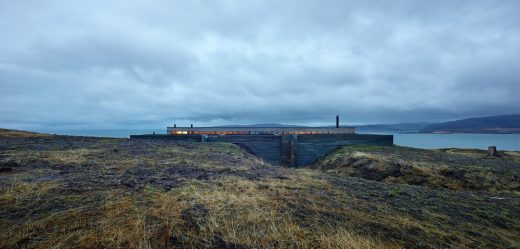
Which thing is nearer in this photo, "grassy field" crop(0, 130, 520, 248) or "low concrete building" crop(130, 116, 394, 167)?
"grassy field" crop(0, 130, 520, 248)

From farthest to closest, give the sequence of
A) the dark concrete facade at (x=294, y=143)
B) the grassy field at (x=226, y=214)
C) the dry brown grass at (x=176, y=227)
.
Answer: the dark concrete facade at (x=294, y=143) → the grassy field at (x=226, y=214) → the dry brown grass at (x=176, y=227)

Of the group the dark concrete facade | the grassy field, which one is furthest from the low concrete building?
the grassy field

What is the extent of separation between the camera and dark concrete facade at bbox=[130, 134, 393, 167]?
97.5 ft

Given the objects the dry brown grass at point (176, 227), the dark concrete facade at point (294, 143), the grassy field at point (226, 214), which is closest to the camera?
the dry brown grass at point (176, 227)

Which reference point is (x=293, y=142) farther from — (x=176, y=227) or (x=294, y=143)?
(x=176, y=227)

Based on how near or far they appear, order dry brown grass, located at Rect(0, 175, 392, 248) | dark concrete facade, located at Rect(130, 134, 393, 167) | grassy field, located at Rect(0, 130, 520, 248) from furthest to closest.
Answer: dark concrete facade, located at Rect(130, 134, 393, 167) → grassy field, located at Rect(0, 130, 520, 248) → dry brown grass, located at Rect(0, 175, 392, 248)

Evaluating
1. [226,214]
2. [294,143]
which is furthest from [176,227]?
[294,143]

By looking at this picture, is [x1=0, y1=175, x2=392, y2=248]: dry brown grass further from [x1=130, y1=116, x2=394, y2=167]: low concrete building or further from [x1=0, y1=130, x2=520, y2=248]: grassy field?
[x1=130, y1=116, x2=394, y2=167]: low concrete building

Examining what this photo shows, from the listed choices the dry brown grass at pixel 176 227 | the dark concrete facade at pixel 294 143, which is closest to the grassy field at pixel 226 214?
the dry brown grass at pixel 176 227

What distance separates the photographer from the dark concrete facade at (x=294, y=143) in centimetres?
2970

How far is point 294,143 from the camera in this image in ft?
98.3

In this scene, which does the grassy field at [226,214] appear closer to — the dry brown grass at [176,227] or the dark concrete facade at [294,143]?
the dry brown grass at [176,227]

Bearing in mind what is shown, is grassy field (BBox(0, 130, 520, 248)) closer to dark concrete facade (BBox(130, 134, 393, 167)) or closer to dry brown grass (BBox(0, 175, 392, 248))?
dry brown grass (BBox(0, 175, 392, 248))

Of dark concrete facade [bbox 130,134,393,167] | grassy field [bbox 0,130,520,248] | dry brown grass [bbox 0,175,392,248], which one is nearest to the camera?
dry brown grass [bbox 0,175,392,248]
